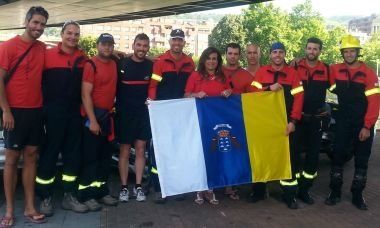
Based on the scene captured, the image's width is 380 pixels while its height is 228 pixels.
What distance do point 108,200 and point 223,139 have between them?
5.44ft

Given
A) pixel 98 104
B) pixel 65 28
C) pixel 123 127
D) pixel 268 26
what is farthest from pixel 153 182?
pixel 268 26

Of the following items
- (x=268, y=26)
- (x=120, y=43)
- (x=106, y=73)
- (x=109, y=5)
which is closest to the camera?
(x=106, y=73)

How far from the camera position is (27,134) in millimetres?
4949

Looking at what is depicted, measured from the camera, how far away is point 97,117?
5.50m

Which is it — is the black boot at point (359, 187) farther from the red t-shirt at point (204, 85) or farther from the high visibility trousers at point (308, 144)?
the red t-shirt at point (204, 85)

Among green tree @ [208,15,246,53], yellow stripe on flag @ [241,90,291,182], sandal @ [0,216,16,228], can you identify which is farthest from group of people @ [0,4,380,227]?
green tree @ [208,15,246,53]

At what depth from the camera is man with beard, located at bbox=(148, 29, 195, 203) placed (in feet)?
19.2

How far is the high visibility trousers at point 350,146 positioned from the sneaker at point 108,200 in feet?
9.43

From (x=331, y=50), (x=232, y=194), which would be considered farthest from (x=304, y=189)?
(x=331, y=50)

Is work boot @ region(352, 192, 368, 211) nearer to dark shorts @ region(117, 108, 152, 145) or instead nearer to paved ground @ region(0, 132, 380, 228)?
paved ground @ region(0, 132, 380, 228)

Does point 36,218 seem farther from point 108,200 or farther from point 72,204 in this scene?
point 108,200

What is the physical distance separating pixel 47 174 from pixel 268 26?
2585 inches

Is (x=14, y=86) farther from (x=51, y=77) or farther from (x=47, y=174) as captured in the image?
(x=47, y=174)

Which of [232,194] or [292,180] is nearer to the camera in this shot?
[292,180]
